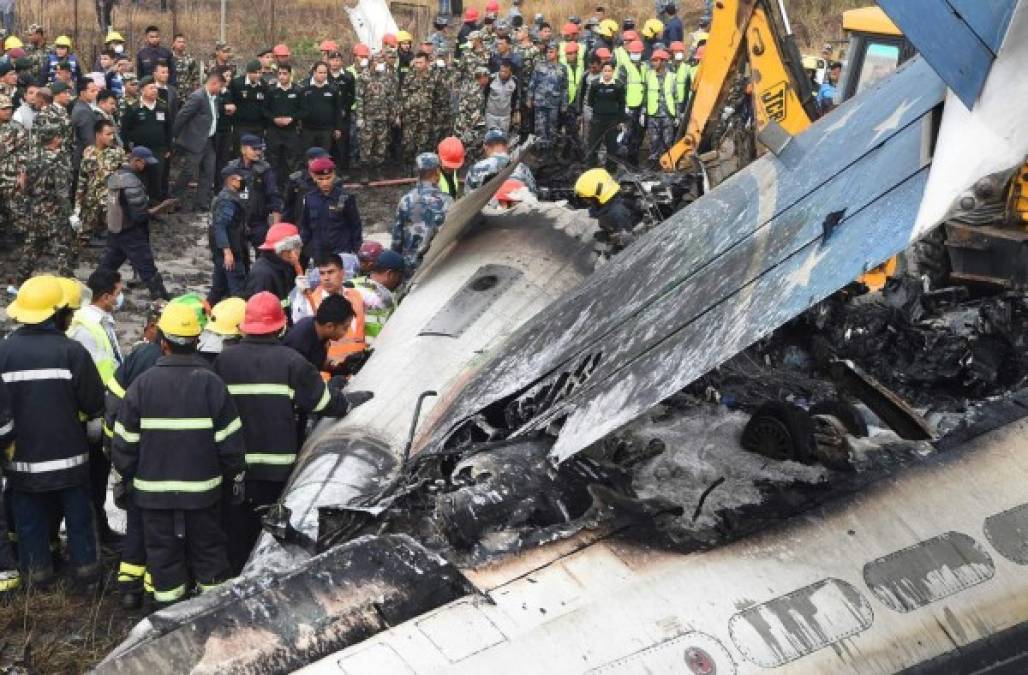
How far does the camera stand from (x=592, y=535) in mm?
5816

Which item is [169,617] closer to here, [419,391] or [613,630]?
[613,630]

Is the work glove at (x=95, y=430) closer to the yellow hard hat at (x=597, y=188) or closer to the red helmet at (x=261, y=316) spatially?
the red helmet at (x=261, y=316)

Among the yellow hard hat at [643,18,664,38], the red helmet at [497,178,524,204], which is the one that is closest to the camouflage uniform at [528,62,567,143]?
the yellow hard hat at [643,18,664,38]

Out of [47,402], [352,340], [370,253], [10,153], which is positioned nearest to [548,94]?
[10,153]

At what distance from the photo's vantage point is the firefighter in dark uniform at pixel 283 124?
15602 millimetres

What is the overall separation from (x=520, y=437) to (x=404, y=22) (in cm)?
1903

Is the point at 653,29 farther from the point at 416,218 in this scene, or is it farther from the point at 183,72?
the point at 416,218

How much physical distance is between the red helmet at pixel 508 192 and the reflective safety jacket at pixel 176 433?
3276 mm

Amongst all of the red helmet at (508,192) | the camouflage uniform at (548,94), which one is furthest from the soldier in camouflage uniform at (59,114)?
the camouflage uniform at (548,94)

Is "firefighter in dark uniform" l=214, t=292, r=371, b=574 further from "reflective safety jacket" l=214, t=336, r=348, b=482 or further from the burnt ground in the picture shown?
the burnt ground

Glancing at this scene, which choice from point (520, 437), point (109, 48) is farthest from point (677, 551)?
point (109, 48)

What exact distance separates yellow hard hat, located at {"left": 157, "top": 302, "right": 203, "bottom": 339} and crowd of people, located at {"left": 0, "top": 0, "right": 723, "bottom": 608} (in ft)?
0.04

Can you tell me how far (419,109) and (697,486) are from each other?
1149cm

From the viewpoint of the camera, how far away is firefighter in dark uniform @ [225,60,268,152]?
15586 mm
